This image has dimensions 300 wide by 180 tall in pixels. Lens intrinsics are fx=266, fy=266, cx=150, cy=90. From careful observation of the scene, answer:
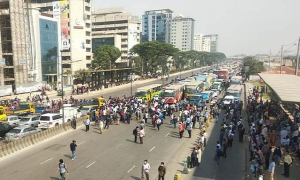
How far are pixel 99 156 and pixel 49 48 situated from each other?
2336 inches

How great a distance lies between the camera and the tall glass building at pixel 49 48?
6944 centimetres

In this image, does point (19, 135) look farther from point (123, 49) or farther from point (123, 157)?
point (123, 49)

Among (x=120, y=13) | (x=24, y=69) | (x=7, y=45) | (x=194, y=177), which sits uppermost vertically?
(x=120, y=13)

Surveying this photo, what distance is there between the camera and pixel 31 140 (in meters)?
22.6

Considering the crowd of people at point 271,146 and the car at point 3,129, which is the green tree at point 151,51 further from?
the car at point 3,129

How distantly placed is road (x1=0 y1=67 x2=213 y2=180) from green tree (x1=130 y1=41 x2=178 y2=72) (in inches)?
2649

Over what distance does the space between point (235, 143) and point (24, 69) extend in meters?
55.0

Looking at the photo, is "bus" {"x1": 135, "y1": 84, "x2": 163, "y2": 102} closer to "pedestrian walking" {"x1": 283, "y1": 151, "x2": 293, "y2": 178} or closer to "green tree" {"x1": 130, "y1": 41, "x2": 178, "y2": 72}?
"pedestrian walking" {"x1": 283, "y1": 151, "x2": 293, "y2": 178}

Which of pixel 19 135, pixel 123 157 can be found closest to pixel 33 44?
pixel 19 135

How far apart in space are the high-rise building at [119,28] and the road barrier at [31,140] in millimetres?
94468

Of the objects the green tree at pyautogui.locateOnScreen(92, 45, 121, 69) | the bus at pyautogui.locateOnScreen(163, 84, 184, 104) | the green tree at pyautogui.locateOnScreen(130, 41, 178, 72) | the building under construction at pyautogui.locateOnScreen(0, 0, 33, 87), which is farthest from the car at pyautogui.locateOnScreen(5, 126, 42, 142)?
the green tree at pyautogui.locateOnScreen(130, 41, 178, 72)

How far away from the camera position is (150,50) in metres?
91.6

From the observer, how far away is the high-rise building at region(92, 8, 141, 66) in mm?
122787

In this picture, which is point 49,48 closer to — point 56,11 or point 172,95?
point 56,11
